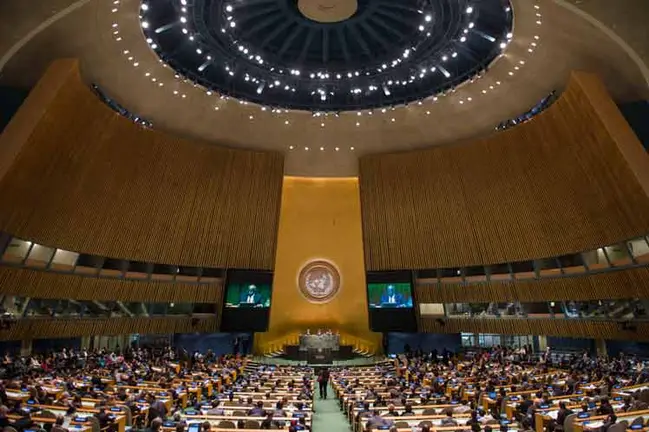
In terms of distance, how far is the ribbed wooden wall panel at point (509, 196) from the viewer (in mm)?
17984

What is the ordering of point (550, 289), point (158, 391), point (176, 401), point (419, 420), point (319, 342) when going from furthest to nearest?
point (319, 342)
point (550, 289)
point (158, 391)
point (176, 401)
point (419, 420)

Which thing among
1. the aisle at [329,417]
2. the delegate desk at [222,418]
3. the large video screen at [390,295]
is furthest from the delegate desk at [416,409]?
the large video screen at [390,295]

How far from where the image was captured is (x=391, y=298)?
26250mm

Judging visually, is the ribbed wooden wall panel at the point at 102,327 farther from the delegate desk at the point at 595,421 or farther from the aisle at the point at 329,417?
the delegate desk at the point at 595,421

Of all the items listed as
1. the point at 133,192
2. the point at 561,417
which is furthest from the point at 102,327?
the point at 561,417

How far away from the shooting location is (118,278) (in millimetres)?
22125

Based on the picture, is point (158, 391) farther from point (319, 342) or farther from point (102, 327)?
point (319, 342)

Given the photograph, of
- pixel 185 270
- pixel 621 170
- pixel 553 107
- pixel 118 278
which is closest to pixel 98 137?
pixel 118 278

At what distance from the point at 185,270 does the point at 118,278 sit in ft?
13.2

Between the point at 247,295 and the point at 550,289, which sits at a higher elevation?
the point at 247,295

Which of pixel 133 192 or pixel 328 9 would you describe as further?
pixel 133 192

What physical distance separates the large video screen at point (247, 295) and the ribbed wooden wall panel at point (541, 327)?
8531 millimetres

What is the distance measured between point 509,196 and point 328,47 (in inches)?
430

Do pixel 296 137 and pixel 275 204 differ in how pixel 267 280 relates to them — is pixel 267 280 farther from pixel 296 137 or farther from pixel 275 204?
pixel 296 137
